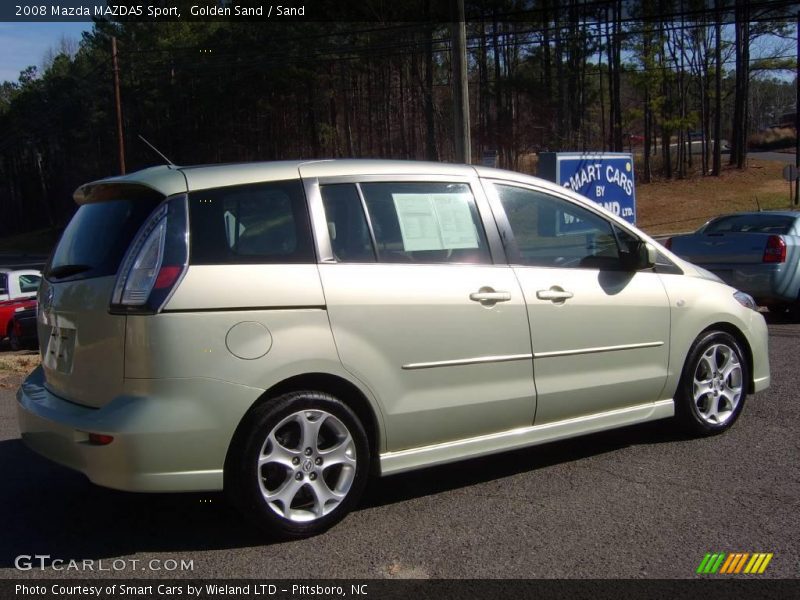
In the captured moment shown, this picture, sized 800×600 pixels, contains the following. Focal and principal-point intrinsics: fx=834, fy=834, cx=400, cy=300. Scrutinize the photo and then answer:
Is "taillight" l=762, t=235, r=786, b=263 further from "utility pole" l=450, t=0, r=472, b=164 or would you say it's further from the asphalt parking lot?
the asphalt parking lot

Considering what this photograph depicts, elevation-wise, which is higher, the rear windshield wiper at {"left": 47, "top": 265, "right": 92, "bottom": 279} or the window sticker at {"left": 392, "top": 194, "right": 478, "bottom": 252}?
the window sticker at {"left": 392, "top": 194, "right": 478, "bottom": 252}

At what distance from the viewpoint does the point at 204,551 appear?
399 cm

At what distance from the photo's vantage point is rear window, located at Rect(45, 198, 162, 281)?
4.01 m

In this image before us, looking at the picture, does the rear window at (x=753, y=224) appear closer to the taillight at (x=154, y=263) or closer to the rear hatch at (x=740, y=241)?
the rear hatch at (x=740, y=241)

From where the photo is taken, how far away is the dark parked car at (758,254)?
36.1 feet

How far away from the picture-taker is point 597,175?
1427 centimetres

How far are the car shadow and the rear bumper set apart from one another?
1.43ft

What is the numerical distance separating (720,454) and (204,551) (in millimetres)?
3311

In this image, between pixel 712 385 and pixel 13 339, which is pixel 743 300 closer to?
pixel 712 385

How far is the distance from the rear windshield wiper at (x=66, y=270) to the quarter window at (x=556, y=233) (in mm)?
2319

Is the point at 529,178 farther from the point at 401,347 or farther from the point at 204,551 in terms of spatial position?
the point at 204,551

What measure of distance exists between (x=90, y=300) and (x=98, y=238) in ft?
1.29

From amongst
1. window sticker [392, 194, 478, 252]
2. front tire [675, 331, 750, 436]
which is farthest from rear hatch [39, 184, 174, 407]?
front tire [675, 331, 750, 436]
